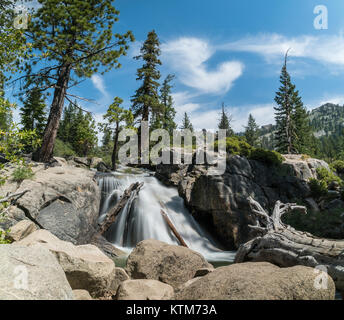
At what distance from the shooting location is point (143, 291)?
474cm

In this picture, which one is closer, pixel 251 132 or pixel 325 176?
pixel 325 176

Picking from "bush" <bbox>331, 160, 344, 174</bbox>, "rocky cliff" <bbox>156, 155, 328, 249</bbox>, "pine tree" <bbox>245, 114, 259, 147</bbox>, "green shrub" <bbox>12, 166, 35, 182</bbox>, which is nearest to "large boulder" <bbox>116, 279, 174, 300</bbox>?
"green shrub" <bbox>12, 166, 35, 182</bbox>

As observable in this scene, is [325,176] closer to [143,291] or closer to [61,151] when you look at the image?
[143,291]

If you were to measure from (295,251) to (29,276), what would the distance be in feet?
18.6

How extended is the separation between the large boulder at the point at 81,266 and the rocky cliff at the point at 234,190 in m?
10.8

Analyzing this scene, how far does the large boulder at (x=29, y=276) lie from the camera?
2440 mm

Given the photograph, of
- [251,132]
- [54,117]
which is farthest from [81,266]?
[251,132]

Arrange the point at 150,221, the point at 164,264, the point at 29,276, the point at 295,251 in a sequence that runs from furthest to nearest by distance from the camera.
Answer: the point at 150,221, the point at 164,264, the point at 295,251, the point at 29,276

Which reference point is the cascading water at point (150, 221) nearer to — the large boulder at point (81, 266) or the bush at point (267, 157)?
the large boulder at point (81, 266)

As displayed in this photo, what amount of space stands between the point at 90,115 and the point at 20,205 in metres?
6.57

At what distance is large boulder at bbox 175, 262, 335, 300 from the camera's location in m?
3.14

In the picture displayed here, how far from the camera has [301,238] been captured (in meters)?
6.19

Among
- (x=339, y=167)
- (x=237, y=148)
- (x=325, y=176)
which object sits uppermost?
(x=237, y=148)

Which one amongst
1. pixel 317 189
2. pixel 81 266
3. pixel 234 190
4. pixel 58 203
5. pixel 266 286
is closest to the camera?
pixel 266 286
